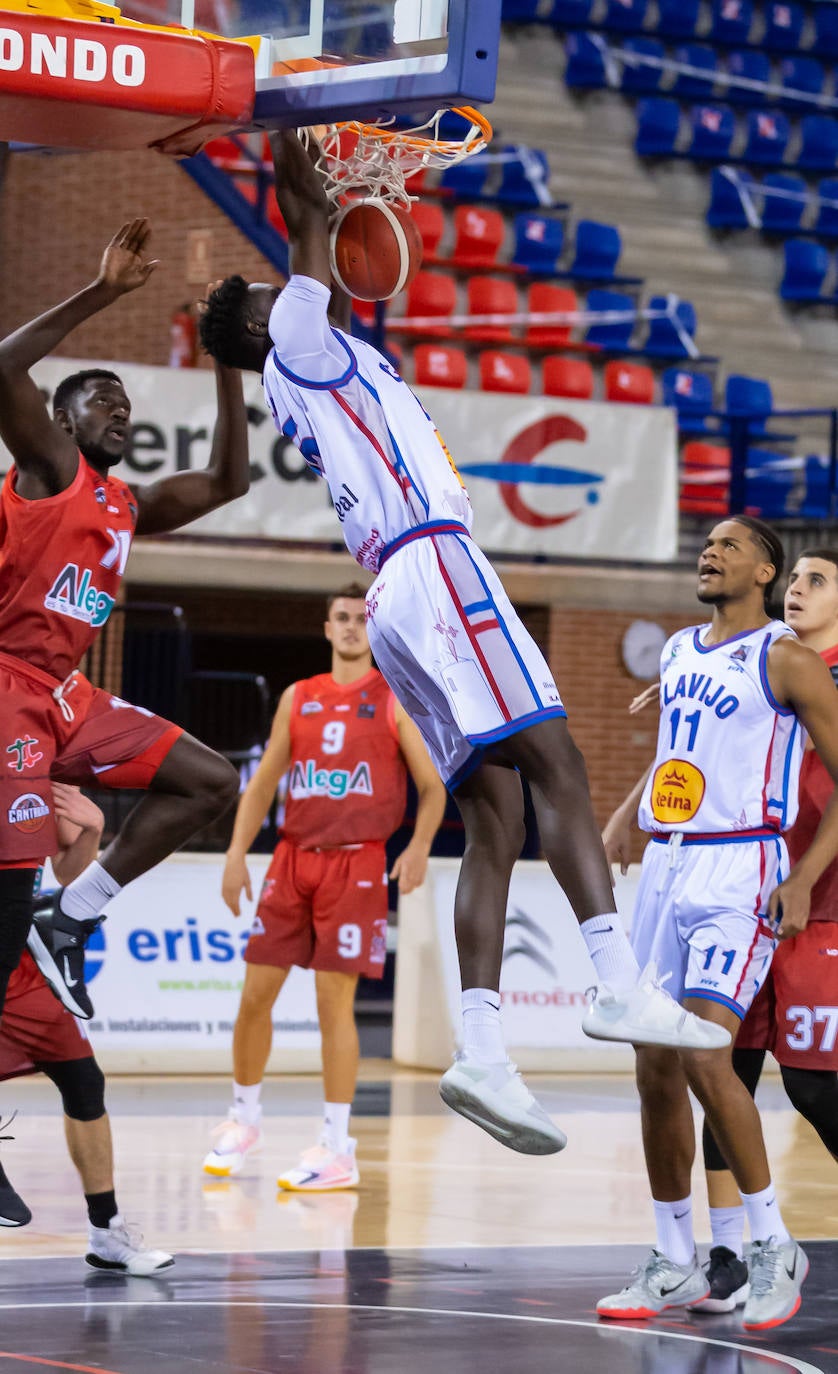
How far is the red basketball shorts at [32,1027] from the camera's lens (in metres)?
6.34

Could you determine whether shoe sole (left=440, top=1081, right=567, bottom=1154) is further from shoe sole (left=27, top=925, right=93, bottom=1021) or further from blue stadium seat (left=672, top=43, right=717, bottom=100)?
blue stadium seat (left=672, top=43, right=717, bottom=100)

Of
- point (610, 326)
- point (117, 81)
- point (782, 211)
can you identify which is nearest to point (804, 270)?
point (782, 211)

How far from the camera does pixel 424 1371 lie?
16.7ft

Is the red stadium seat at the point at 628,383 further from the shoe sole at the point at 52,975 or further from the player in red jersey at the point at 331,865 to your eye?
the shoe sole at the point at 52,975

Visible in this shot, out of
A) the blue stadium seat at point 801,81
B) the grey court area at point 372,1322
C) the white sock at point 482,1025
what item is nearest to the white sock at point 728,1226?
the grey court area at point 372,1322

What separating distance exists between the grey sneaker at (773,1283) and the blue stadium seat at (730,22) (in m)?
17.6

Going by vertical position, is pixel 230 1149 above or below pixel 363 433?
below

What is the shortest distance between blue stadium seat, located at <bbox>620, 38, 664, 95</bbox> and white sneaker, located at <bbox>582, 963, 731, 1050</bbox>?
17049 mm

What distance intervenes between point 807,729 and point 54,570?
211 centimetres

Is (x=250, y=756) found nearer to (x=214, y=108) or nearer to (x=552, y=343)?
(x=552, y=343)

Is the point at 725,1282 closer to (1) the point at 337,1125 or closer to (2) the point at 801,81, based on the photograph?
(1) the point at 337,1125

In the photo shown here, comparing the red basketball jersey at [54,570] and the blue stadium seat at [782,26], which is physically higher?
the blue stadium seat at [782,26]

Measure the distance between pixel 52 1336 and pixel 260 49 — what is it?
130 inches

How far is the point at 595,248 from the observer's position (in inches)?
742
